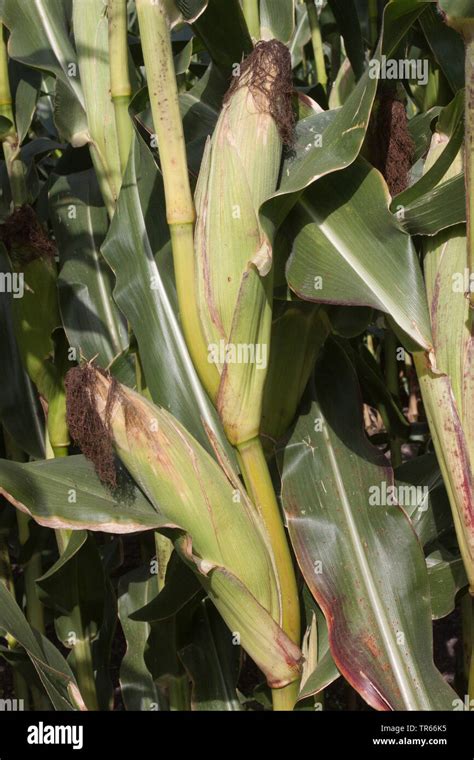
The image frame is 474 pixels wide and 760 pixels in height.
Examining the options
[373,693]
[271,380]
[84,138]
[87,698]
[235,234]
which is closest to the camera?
[235,234]

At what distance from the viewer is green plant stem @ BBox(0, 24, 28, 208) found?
176 centimetres

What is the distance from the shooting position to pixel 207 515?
131cm

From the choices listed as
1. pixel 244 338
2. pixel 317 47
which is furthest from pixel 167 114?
pixel 317 47

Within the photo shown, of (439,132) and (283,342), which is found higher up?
(439,132)

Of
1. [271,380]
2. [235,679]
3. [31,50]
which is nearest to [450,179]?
[271,380]

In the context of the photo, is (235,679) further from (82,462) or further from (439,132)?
(439,132)

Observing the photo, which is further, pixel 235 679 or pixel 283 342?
pixel 235 679

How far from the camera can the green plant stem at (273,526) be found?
1370mm

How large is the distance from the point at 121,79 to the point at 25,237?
1.53 ft

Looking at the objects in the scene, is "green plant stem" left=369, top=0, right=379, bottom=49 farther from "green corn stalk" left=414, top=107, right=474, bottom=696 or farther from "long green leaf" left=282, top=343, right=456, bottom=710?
"long green leaf" left=282, top=343, right=456, bottom=710

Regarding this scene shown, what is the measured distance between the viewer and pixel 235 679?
1957mm

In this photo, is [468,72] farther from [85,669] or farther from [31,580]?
Answer: [31,580]

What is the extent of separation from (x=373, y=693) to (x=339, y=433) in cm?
49

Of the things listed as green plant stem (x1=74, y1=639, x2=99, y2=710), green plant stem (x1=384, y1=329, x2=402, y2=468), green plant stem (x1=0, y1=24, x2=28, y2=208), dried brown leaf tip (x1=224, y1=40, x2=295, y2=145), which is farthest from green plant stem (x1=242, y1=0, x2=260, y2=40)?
green plant stem (x1=74, y1=639, x2=99, y2=710)
